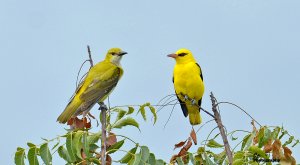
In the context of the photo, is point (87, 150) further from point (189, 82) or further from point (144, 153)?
point (189, 82)

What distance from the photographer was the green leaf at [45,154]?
399 cm

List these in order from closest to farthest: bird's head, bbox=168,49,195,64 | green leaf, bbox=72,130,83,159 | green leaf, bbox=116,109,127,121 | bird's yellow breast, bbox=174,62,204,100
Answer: green leaf, bbox=72,130,83,159, green leaf, bbox=116,109,127,121, bird's yellow breast, bbox=174,62,204,100, bird's head, bbox=168,49,195,64

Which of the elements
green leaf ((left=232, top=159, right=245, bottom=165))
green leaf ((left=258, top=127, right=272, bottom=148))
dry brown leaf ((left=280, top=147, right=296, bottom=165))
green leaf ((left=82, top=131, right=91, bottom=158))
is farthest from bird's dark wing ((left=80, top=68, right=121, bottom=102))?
dry brown leaf ((left=280, top=147, right=296, bottom=165))

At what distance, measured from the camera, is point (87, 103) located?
6.12 meters

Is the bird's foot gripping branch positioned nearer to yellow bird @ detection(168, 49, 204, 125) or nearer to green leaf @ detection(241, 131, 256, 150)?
green leaf @ detection(241, 131, 256, 150)

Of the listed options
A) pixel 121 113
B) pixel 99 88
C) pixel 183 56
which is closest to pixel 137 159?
pixel 121 113

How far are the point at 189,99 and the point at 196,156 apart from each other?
14.8ft

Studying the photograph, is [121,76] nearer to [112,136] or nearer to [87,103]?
[87,103]

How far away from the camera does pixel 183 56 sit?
9.50 metres

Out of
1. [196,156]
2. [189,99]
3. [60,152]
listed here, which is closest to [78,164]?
[60,152]

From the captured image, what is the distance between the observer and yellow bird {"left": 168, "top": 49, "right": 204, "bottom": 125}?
8977mm

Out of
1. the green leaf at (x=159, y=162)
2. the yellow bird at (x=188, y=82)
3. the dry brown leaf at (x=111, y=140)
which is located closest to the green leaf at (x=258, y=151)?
the green leaf at (x=159, y=162)

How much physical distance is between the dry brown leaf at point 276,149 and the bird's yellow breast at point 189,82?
16.0ft

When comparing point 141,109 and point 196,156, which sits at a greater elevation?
point 141,109
